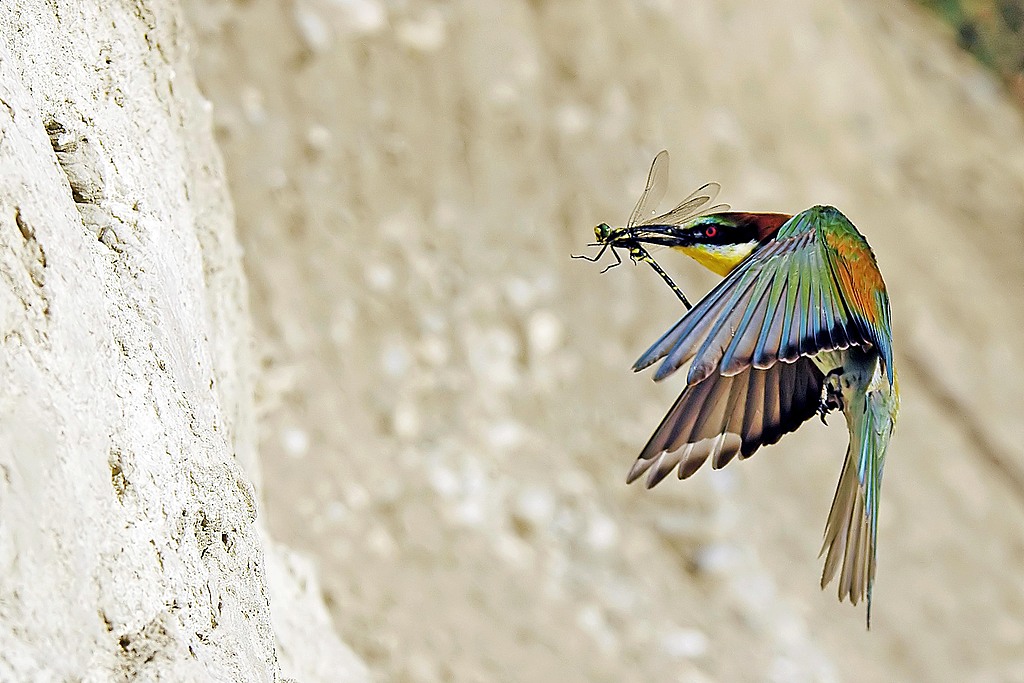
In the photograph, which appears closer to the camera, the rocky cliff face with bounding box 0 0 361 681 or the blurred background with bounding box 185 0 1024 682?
the rocky cliff face with bounding box 0 0 361 681

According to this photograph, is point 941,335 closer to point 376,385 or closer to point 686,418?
point 376,385

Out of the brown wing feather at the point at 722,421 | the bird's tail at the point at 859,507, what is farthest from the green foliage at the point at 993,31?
the brown wing feather at the point at 722,421

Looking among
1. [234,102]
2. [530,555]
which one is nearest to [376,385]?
[530,555]

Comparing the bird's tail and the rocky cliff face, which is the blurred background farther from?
the bird's tail

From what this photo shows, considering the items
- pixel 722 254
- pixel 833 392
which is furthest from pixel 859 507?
pixel 722 254

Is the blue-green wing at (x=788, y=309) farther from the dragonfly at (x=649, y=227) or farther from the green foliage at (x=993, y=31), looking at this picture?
the green foliage at (x=993, y=31)

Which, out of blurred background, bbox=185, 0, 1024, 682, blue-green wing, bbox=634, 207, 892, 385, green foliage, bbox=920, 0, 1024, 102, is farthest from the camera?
green foliage, bbox=920, 0, 1024, 102

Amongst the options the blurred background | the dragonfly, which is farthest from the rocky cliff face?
the blurred background

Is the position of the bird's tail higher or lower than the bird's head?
lower

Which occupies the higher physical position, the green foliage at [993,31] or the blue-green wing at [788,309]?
the green foliage at [993,31]
